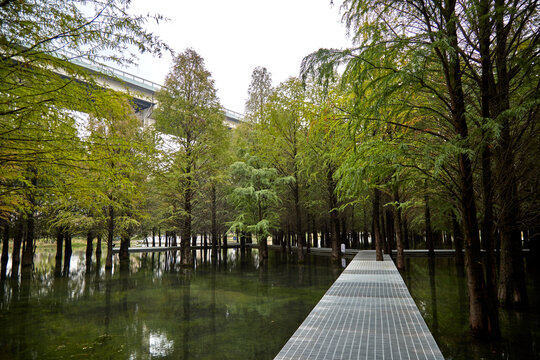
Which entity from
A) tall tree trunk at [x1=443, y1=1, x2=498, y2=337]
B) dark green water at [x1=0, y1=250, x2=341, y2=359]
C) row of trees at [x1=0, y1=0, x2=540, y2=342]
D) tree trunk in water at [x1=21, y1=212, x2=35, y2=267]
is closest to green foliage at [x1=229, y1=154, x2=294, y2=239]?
row of trees at [x1=0, y1=0, x2=540, y2=342]

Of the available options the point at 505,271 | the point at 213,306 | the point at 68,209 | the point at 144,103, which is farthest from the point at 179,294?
the point at 144,103

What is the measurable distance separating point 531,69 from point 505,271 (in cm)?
657

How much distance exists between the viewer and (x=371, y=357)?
4793 mm

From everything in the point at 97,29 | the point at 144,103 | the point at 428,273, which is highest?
the point at 144,103

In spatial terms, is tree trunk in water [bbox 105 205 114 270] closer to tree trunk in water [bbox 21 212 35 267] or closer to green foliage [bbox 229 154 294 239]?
tree trunk in water [bbox 21 212 35 267]

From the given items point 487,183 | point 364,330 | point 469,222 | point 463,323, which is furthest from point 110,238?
point 487,183

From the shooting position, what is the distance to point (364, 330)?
20.0 ft

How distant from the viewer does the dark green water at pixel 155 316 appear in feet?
21.8

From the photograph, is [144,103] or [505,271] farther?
[144,103]

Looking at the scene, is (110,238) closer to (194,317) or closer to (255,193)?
(255,193)

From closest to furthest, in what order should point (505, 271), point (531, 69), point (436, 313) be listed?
point (531, 69), point (436, 313), point (505, 271)

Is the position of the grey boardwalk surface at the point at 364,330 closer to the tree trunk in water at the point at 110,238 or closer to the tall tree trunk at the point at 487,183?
the tall tree trunk at the point at 487,183

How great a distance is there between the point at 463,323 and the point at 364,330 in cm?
360

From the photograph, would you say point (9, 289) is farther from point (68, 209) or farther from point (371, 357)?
point (371, 357)
